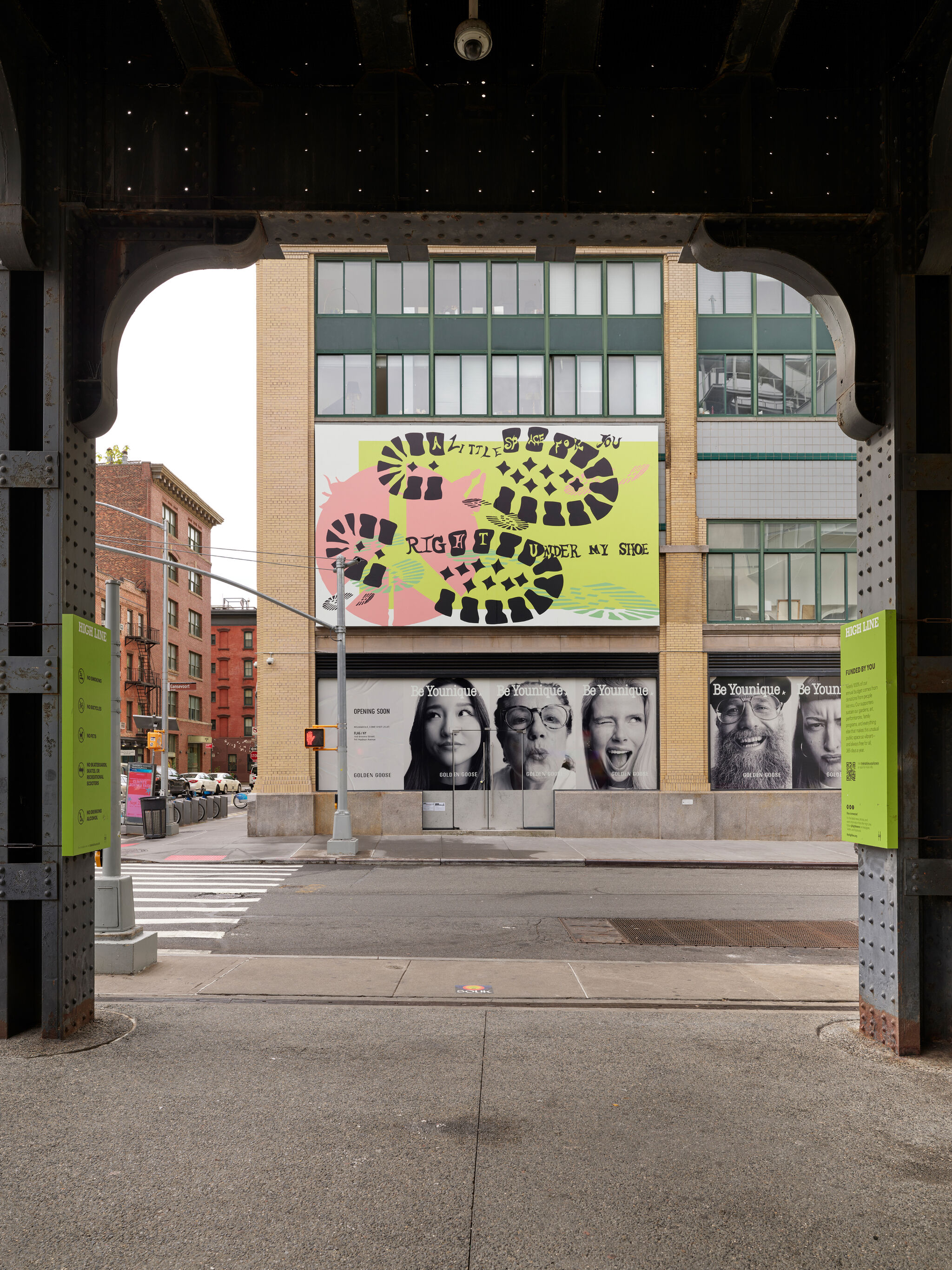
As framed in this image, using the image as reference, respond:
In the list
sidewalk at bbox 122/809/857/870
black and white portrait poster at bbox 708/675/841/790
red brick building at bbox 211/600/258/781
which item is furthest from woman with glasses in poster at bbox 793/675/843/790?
red brick building at bbox 211/600/258/781

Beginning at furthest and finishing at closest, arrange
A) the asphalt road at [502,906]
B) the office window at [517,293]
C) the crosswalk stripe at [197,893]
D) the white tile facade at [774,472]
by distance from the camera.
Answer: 1. the office window at [517,293]
2. the white tile facade at [774,472]
3. the crosswalk stripe at [197,893]
4. the asphalt road at [502,906]

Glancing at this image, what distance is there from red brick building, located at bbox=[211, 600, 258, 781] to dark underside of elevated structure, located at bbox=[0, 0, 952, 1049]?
84.5 meters

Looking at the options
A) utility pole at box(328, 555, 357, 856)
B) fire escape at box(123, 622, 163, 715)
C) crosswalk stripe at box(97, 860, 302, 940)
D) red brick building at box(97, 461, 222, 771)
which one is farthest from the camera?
red brick building at box(97, 461, 222, 771)

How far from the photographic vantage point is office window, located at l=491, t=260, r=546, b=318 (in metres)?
26.7

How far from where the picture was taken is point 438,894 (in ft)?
51.6

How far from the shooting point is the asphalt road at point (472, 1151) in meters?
3.91

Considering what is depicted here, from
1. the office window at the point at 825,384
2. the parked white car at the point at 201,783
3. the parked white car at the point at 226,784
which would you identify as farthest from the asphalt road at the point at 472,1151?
the parked white car at the point at 226,784

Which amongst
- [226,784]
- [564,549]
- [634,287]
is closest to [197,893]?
[564,549]

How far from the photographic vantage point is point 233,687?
300 feet

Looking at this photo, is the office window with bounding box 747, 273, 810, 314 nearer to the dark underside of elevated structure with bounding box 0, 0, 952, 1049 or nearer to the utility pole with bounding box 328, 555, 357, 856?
the utility pole with bounding box 328, 555, 357, 856

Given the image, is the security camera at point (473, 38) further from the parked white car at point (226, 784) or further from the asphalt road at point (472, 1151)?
the parked white car at point (226, 784)

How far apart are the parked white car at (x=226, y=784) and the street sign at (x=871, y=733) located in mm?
50762

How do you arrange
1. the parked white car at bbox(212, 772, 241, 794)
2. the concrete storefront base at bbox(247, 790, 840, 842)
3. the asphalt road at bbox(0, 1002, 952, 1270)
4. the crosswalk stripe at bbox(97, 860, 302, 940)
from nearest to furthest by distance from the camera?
the asphalt road at bbox(0, 1002, 952, 1270), the crosswalk stripe at bbox(97, 860, 302, 940), the concrete storefront base at bbox(247, 790, 840, 842), the parked white car at bbox(212, 772, 241, 794)

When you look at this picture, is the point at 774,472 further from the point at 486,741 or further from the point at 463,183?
the point at 463,183
